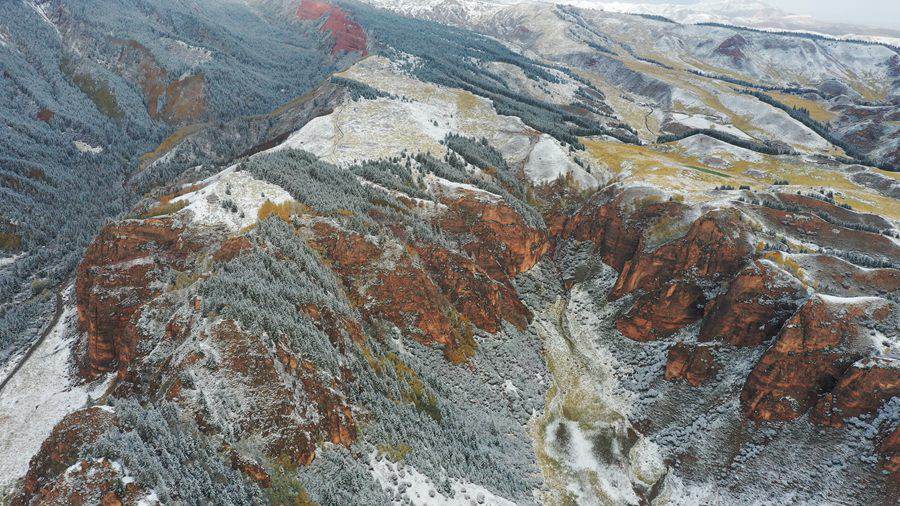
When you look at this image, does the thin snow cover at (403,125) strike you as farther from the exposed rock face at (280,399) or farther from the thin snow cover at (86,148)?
the thin snow cover at (86,148)

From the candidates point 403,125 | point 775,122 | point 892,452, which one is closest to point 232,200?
point 403,125

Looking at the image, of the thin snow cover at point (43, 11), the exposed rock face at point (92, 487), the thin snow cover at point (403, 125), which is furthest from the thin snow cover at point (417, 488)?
the thin snow cover at point (43, 11)

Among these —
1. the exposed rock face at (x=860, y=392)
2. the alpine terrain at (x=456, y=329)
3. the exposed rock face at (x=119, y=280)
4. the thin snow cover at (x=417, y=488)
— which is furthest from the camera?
the exposed rock face at (x=119, y=280)

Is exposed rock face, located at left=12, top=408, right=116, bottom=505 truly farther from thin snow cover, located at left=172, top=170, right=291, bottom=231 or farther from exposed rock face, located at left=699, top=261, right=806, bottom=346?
exposed rock face, located at left=699, top=261, right=806, bottom=346

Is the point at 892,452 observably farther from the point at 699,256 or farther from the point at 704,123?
the point at 704,123

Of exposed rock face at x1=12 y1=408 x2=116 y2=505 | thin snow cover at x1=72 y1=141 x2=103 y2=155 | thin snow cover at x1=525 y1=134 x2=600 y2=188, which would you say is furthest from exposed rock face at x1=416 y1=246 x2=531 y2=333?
thin snow cover at x1=72 y1=141 x2=103 y2=155

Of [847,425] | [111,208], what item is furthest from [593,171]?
[111,208]
